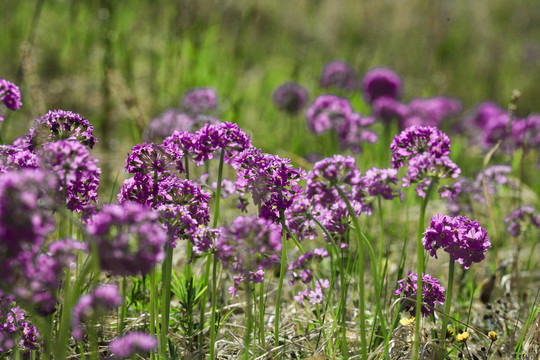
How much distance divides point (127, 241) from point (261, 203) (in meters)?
0.89

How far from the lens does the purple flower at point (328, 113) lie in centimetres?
458

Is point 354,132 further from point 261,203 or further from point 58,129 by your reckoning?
point 58,129

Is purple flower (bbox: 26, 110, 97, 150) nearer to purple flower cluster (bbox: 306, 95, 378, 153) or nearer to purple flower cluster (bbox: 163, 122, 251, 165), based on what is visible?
purple flower cluster (bbox: 163, 122, 251, 165)

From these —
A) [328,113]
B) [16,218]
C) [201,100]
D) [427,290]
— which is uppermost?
[201,100]

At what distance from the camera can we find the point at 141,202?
6.55 ft

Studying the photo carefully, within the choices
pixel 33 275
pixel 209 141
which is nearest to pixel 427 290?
pixel 209 141

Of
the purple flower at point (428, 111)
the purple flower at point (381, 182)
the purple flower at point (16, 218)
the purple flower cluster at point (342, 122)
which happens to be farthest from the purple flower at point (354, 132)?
the purple flower at point (16, 218)

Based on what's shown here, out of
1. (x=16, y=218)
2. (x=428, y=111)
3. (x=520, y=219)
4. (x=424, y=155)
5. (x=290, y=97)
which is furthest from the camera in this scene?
(x=428, y=111)

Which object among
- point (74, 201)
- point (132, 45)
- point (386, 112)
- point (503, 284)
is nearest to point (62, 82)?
point (132, 45)

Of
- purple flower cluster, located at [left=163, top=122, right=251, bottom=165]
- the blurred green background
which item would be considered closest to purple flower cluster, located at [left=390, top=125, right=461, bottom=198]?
purple flower cluster, located at [left=163, top=122, right=251, bottom=165]

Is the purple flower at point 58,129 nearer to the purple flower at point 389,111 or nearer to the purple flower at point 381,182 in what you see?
the purple flower at point 381,182

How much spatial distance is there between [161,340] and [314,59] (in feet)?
24.4

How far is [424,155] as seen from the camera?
178 centimetres

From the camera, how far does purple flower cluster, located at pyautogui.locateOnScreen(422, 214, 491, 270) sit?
79.8 inches
